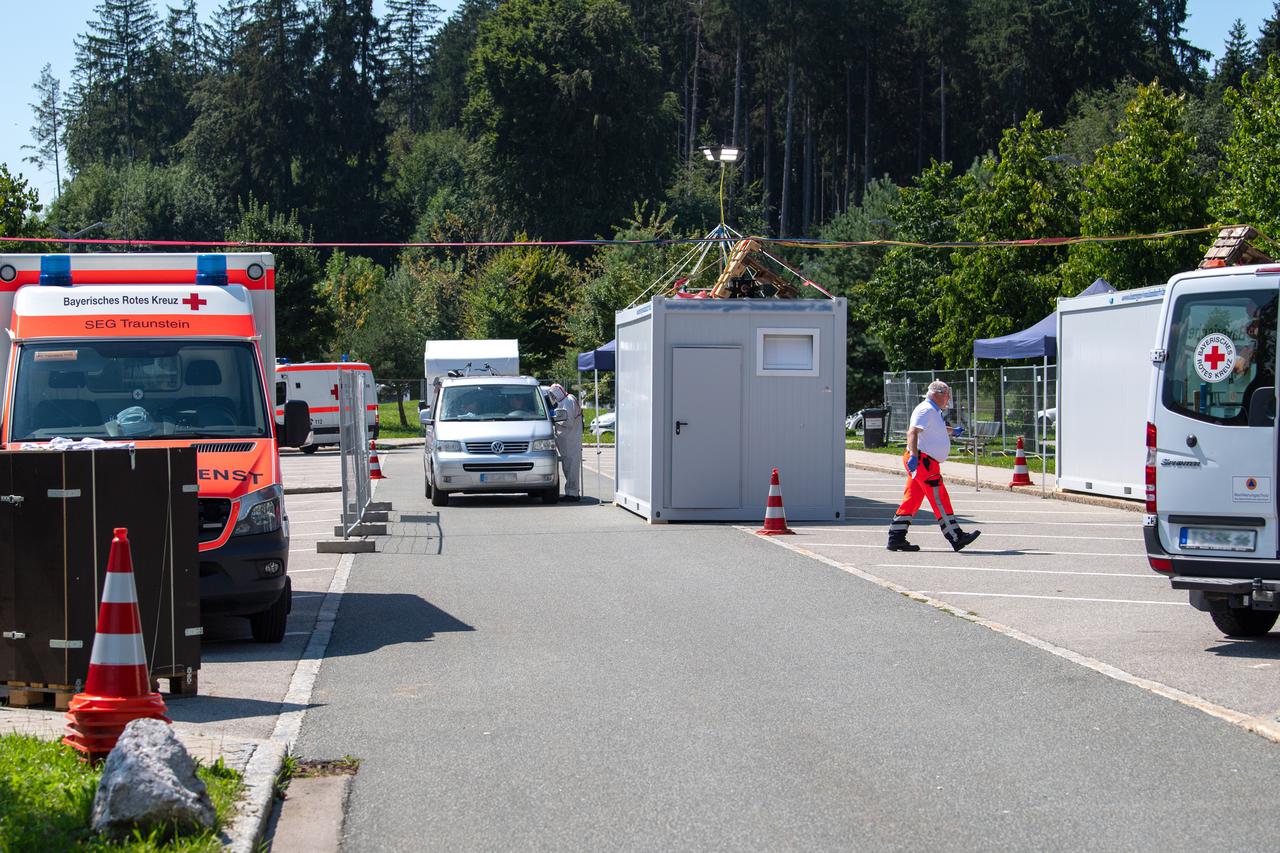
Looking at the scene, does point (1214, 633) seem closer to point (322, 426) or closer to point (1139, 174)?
point (1139, 174)

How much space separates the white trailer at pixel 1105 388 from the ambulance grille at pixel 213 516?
14.1 m

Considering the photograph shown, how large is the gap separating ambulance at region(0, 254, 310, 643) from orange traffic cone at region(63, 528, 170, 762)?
133 inches

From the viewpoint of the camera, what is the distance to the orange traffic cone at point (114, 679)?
618 centimetres

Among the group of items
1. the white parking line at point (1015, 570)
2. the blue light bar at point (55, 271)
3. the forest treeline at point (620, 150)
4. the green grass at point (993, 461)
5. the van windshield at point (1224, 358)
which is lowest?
the white parking line at point (1015, 570)

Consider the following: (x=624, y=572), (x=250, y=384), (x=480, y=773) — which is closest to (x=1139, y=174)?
(x=624, y=572)

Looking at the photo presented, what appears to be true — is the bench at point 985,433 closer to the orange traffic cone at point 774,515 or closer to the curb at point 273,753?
the orange traffic cone at point 774,515

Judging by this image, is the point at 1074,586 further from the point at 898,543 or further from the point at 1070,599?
the point at 898,543

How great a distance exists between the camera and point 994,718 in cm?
751

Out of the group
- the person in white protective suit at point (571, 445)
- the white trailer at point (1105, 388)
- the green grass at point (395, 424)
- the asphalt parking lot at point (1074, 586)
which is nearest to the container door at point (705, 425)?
the asphalt parking lot at point (1074, 586)

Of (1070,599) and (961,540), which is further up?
(961,540)

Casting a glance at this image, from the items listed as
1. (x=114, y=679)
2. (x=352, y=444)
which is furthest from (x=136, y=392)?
(x=352, y=444)

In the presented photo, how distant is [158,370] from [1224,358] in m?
7.66

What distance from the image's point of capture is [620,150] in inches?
2731

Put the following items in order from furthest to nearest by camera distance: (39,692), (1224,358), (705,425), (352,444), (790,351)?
1. (790,351)
2. (705,425)
3. (352,444)
4. (1224,358)
5. (39,692)
